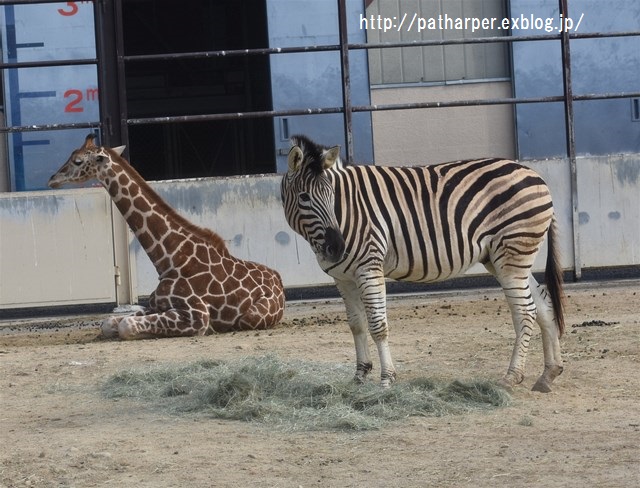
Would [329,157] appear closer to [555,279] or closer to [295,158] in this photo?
[295,158]

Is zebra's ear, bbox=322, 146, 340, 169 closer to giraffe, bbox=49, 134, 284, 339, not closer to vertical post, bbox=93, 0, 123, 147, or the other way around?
giraffe, bbox=49, 134, 284, 339

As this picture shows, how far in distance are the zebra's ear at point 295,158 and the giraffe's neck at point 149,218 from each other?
329 cm

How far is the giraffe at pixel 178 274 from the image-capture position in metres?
9.85

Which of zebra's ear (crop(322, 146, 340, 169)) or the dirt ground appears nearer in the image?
the dirt ground

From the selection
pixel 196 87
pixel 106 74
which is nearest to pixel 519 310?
pixel 106 74

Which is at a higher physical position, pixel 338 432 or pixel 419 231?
pixel 419 231

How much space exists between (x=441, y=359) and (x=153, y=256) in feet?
9.85

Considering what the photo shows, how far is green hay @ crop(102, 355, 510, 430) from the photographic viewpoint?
21.2ft

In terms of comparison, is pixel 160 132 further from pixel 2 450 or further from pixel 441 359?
pixel 2 450

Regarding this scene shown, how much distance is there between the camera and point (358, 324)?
23.9ft

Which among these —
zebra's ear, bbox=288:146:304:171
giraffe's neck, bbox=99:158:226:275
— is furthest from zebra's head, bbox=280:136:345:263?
giraffe's neck, bbox=99:158:226:275

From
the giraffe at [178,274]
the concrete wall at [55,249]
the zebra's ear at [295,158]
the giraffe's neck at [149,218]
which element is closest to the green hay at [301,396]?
the zebra's ear at [295,158]

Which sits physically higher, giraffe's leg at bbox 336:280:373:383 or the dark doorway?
the dark doorway

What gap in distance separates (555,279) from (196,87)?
560 inches
